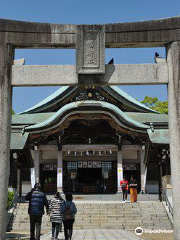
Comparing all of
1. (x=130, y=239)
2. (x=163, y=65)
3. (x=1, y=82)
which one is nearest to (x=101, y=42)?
(x=163, y=65)

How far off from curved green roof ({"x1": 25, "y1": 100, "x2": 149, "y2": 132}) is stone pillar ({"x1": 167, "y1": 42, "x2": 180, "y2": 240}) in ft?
41.1

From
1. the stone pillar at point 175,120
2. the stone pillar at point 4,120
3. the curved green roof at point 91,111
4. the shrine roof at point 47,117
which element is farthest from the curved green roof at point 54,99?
the stone pillar at point 175,120

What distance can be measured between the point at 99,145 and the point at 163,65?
17.4 m

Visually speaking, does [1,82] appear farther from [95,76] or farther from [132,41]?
[132,41]

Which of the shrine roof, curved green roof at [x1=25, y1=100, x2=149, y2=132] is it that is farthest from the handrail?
the shrine roof

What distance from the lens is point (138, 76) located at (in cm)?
880

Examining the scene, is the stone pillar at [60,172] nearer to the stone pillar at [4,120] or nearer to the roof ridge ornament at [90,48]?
the stone pillar at [4,120]

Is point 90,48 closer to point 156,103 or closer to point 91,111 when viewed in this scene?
point 91,111

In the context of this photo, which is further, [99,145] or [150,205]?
[99,145]

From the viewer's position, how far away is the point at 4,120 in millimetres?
8523

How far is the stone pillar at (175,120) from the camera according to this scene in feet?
27.4

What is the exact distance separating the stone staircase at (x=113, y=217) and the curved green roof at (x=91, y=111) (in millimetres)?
5209

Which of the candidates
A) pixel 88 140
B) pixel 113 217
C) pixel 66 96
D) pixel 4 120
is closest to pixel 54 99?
pixel 66 96

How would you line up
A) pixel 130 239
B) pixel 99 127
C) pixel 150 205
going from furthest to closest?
pixel 99 127, pixel 150 205, pixel 130 239
